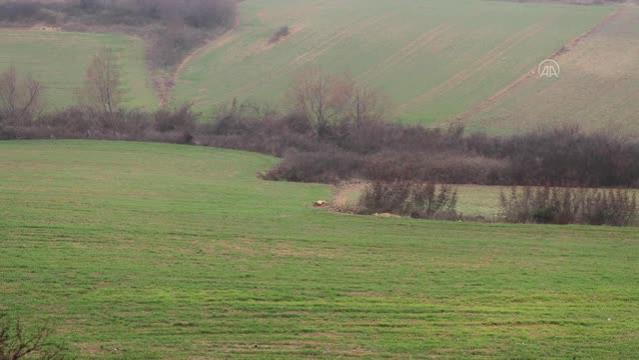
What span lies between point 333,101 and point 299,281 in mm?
41022

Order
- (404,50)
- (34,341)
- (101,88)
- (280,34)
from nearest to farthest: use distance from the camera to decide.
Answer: (34,341)
(101,88)
(404,50)
(280,34)

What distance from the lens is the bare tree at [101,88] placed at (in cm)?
6406

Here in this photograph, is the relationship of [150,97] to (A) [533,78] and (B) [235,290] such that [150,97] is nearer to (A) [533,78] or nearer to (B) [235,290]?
(A) [533,78]

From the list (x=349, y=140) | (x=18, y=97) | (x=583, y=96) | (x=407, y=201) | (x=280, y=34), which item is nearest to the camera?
(x=407, y=201)

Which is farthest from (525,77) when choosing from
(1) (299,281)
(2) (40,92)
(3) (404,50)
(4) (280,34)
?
(1) (299,281)

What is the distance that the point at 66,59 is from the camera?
232ft

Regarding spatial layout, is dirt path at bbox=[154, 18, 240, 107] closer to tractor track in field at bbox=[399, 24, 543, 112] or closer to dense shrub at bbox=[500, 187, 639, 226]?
tractor track in field at bbox=[399, 24, 543, 112]

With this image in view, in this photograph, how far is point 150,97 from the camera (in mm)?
65062

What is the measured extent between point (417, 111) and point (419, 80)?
15.5 ft

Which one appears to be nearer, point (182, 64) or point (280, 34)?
point (182, 64)

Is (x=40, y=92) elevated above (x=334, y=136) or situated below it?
above

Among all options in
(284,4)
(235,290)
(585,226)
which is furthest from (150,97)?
(235,290)

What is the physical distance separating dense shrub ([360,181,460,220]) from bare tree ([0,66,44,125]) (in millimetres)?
34720

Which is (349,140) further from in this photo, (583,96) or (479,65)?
(583,96)
